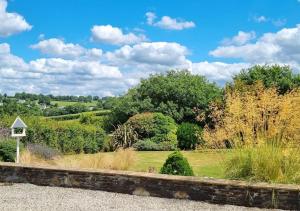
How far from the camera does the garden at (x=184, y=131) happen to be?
911cm

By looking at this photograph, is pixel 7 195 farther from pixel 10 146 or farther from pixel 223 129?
pixel 10 146

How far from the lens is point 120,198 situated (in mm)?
8422

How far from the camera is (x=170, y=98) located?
→ 2831 cm

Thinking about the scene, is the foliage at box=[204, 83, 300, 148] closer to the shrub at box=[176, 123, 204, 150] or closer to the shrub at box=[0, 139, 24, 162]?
the shrub at box=[0, 139, 24, 162]

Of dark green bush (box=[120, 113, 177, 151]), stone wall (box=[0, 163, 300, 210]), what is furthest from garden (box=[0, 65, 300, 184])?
stone wall (box=[0, 163, 300, 210])

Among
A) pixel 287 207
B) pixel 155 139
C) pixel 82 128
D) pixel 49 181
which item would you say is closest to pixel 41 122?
pixel 82 128

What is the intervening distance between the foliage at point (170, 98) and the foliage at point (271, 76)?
1.84 meters

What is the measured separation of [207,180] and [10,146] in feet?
27.1

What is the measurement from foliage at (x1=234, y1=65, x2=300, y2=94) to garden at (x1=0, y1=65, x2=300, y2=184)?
58 mm

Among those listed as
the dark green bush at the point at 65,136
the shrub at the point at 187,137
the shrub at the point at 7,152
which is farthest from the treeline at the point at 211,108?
the shrub at the point at 7,152

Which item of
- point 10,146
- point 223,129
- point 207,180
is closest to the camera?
point 207,180

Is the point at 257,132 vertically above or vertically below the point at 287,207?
above

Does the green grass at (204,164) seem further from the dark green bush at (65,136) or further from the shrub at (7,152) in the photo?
the dark green bush at (65,136)

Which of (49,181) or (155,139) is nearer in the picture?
(49,181)
